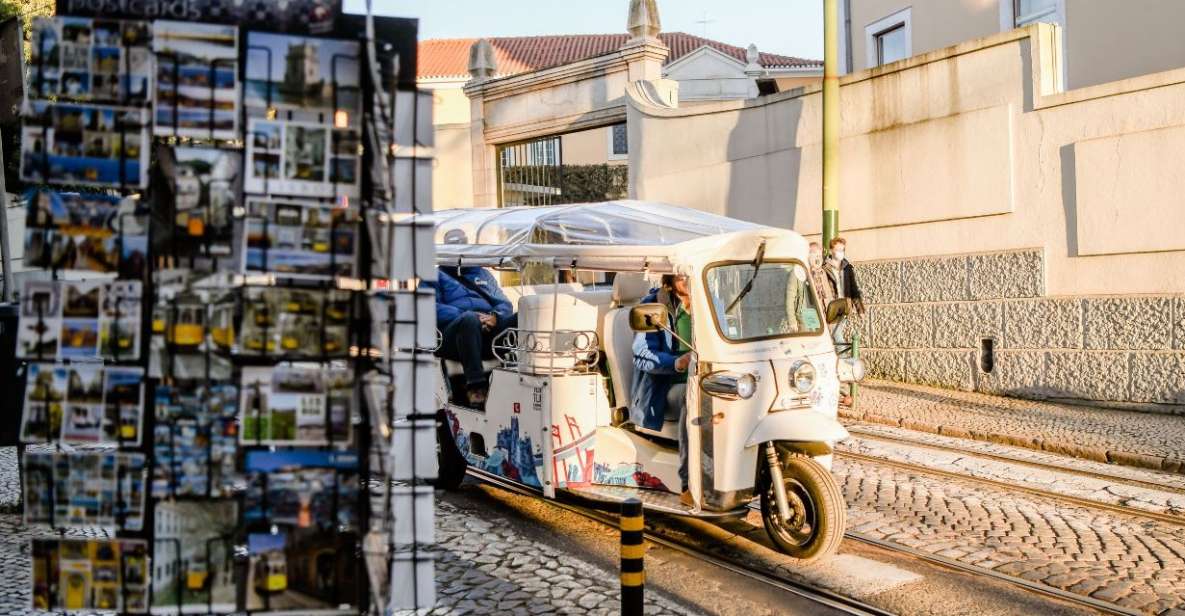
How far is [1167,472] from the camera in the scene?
9203mm

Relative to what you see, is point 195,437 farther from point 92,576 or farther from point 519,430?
point 519,430

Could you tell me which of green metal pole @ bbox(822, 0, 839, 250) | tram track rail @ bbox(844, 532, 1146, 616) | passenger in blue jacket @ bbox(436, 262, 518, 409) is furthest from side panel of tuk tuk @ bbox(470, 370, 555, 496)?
green metal pole @ bbox(822, 0, 839, 250)

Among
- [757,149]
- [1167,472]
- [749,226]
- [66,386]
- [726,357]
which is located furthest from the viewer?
[757,149]

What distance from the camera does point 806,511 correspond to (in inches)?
257

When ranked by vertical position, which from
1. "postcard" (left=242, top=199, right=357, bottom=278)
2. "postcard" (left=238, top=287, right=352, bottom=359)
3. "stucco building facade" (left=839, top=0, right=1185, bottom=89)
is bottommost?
"postcard" (left=238, top=287, right=352, bottom=359)

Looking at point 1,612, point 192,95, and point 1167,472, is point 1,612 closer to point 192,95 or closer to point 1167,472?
point 192,95

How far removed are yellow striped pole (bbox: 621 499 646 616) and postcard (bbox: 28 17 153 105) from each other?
8.03ft

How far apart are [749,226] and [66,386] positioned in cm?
563

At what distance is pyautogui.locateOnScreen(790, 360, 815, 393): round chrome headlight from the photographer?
6.68 metres

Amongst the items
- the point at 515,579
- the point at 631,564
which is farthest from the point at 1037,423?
the point at 631,564

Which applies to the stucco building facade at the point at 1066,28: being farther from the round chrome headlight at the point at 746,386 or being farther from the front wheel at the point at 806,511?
the front wheel at the point at 806,511

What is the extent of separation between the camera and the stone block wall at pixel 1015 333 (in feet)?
39.4

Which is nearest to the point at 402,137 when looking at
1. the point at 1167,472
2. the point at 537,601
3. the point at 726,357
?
the point at 537,601

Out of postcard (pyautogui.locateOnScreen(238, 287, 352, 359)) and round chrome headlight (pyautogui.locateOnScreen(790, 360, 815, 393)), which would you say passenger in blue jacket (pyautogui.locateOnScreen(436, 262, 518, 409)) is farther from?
postcard (pyautogui.locateOnScreen(238, 287, 352, 359))
